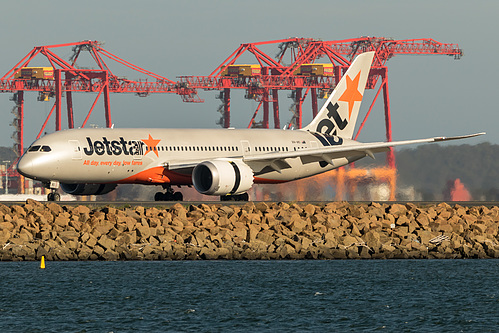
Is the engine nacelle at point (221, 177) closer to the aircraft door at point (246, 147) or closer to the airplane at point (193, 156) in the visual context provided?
the airplane at point (193, 156)

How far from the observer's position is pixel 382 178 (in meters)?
49.7

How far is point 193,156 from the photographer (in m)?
45.1

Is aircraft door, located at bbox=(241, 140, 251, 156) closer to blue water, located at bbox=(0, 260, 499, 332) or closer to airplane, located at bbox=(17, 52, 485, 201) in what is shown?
airplane, located at bbox=(17, 52, 485, 201)

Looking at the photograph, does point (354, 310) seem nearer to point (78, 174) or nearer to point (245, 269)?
point (245, 269)

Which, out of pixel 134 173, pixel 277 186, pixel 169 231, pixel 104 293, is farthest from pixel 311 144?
pixel 104 293

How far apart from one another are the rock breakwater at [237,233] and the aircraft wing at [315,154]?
6.42 meters

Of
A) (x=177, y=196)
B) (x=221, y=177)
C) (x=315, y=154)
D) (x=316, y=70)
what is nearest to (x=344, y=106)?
(x=315, y=154)

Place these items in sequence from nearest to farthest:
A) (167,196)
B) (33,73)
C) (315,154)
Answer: (315,154), (167,196), (33,73)

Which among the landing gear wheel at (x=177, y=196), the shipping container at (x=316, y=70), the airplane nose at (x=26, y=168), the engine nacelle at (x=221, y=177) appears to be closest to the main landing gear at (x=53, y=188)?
the airplane nose at (x=26, y=168)

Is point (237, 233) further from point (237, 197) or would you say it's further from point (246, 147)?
point (246, 147)

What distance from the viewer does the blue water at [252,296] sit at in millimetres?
21891

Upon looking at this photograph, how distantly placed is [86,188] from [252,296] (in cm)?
2139

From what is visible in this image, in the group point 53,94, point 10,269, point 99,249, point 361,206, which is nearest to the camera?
point 10,269

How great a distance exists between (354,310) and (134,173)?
21.0m
